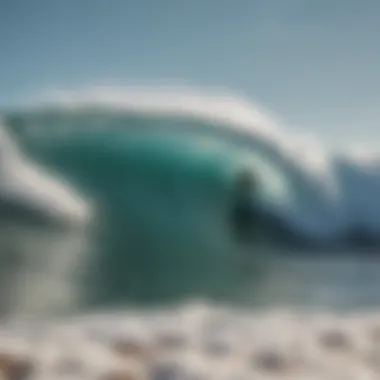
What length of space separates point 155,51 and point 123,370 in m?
0.59

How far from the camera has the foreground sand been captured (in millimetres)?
616

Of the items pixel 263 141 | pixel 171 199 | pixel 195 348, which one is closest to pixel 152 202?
pixel 171 199

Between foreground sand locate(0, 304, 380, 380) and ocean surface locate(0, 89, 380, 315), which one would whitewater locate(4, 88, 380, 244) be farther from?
foreground sand locate(0, 304, 380, 380)

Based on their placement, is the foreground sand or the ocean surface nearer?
the foreground sand

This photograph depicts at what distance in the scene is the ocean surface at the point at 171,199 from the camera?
0.96 meters

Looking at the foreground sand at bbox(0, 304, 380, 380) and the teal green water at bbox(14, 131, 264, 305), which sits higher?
the teal green water at bbox(14, 131, 264, 305)

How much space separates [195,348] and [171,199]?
431mm

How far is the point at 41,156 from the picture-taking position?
106cm

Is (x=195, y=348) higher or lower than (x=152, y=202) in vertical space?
lower

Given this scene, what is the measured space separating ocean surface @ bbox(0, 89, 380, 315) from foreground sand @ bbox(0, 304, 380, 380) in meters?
0.15

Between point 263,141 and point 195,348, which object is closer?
point 195,348

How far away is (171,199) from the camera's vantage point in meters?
1.07

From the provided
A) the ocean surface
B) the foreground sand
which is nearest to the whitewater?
the ocean surface

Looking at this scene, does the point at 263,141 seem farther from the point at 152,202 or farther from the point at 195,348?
the point at 195,348
